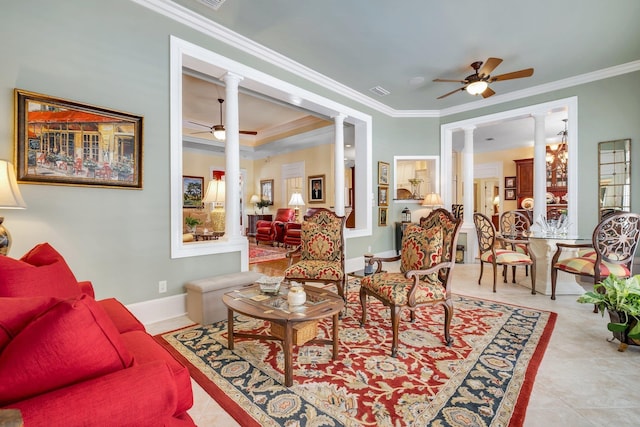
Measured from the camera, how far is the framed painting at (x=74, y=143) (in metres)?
2.29

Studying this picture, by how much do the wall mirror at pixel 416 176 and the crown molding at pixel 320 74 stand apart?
0.91 meters

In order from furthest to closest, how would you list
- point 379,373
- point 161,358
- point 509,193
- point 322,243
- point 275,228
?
Answer: point 509,193 < point 275,228 < point 322,243 < point 379,373 < point 161,358

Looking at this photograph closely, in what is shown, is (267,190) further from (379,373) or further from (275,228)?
(379,373)

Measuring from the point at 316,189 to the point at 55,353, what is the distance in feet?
26.1

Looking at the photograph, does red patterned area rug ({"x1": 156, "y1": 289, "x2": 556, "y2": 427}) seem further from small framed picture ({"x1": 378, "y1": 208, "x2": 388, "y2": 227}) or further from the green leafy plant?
small framed picture ({"x1": 378, "y1": 208, "x2": 388, "y2": 227})

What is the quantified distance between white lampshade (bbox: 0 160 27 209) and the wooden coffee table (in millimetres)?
1449

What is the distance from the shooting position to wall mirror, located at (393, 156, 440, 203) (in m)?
6.34

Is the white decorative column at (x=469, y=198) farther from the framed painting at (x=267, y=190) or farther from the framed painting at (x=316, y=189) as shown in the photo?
the framed painting at (x=267, y=190)

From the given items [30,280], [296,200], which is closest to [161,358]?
[30,280]

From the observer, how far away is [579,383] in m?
1.90

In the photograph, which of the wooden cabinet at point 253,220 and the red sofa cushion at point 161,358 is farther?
the wooden cabinet at point 253,220

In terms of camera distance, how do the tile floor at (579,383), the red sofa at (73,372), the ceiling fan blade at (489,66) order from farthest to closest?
the ceiling fan blade at (489,66) < the tile floor at (579,383) < the red sofa at (73,372)

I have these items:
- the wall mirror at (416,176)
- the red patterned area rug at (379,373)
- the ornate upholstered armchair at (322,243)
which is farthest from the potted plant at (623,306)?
the wall mirror at (416,176)

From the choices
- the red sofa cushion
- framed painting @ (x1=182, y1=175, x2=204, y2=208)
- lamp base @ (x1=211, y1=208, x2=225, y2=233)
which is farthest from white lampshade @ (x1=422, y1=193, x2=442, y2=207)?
framed painting @ (x1=182, y1=175, x2=204, y2=208)
